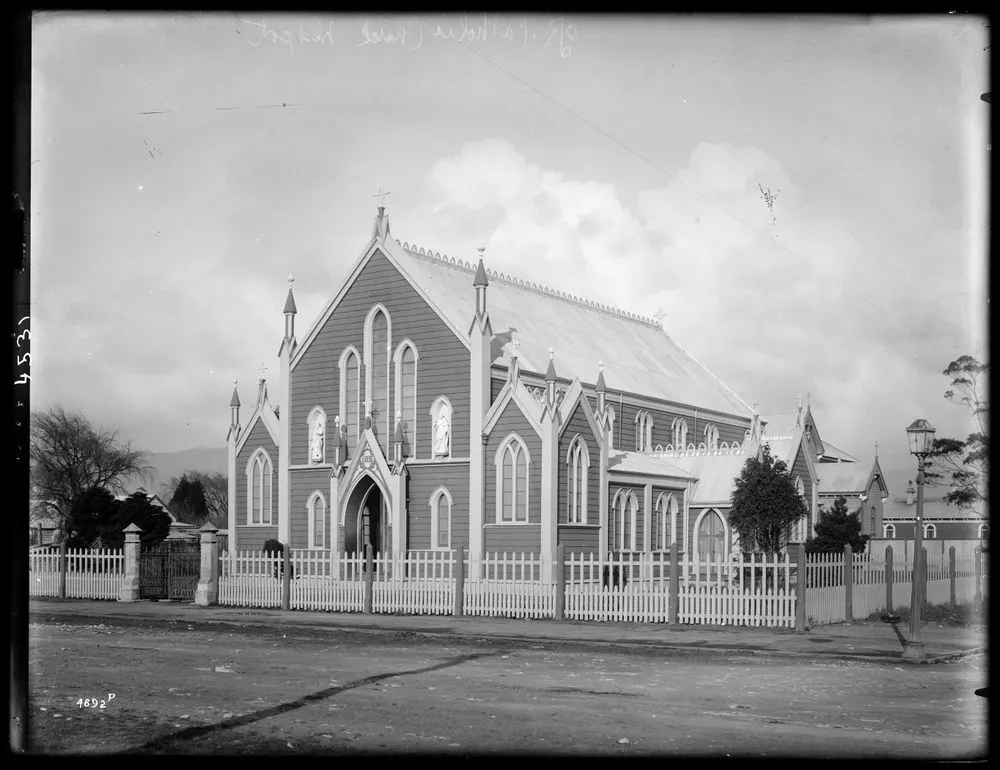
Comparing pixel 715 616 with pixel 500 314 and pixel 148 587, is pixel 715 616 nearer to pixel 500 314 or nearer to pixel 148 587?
pixel 500 314

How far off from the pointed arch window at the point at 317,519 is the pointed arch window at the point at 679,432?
15.7m

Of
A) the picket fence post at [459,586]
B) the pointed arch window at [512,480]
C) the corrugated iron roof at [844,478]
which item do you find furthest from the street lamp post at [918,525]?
the corrugated iron roof at [844,478]

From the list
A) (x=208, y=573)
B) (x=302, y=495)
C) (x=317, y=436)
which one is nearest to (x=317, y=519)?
(x=302, y=495)

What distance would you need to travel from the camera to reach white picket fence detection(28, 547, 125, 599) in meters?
37.6

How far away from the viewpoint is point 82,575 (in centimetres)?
3841

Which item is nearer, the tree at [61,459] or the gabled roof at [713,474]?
the gabled roof at [713,474]

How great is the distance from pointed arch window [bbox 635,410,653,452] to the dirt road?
2365 cm

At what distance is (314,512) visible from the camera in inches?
1571

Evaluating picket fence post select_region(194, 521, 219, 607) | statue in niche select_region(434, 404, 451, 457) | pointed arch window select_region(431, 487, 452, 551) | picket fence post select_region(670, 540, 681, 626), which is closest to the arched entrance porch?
pointed arch window select_region(431, 487, 452, 551)

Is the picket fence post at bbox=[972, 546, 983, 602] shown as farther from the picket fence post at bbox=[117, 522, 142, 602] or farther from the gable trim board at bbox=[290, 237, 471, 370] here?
the picket fence post at bbox=[117, 522, 142, 602]

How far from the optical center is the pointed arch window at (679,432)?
4806cm

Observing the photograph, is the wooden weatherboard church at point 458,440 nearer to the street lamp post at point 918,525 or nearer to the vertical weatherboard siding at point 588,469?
the vertical weatherboard siding at point 588,469

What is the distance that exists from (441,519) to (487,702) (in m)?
22.7

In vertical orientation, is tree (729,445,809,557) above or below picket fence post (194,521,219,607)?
above
